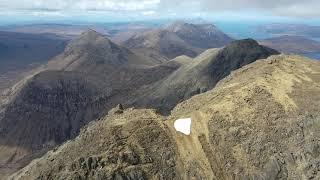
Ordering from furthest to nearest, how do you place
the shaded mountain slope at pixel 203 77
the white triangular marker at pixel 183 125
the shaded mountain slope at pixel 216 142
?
the shaded mountain slope at pixel 203 77 < the white triangular marker at pixel 183 125 < the shaded mountain slope at pixel 216 142

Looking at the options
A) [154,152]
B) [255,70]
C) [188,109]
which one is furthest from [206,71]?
[154,152]

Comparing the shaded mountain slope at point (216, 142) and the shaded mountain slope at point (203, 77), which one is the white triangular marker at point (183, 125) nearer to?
the shaded mountain slope at point (216, 142)

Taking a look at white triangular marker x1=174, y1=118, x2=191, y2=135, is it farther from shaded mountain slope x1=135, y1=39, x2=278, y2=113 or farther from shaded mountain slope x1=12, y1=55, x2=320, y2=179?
shaded mountain slope x1=135, y1=39, x2=278, y2=113

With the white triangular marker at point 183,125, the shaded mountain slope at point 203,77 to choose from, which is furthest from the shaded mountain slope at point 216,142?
the shaded mountain slope at point 203,77

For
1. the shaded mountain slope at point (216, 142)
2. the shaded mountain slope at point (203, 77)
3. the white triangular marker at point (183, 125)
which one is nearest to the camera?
the shaded mountain slope at point (216, 142)

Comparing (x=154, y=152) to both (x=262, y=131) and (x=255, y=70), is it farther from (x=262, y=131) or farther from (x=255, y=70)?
(x=255, y=70)

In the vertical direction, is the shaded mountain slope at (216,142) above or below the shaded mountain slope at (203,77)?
above
